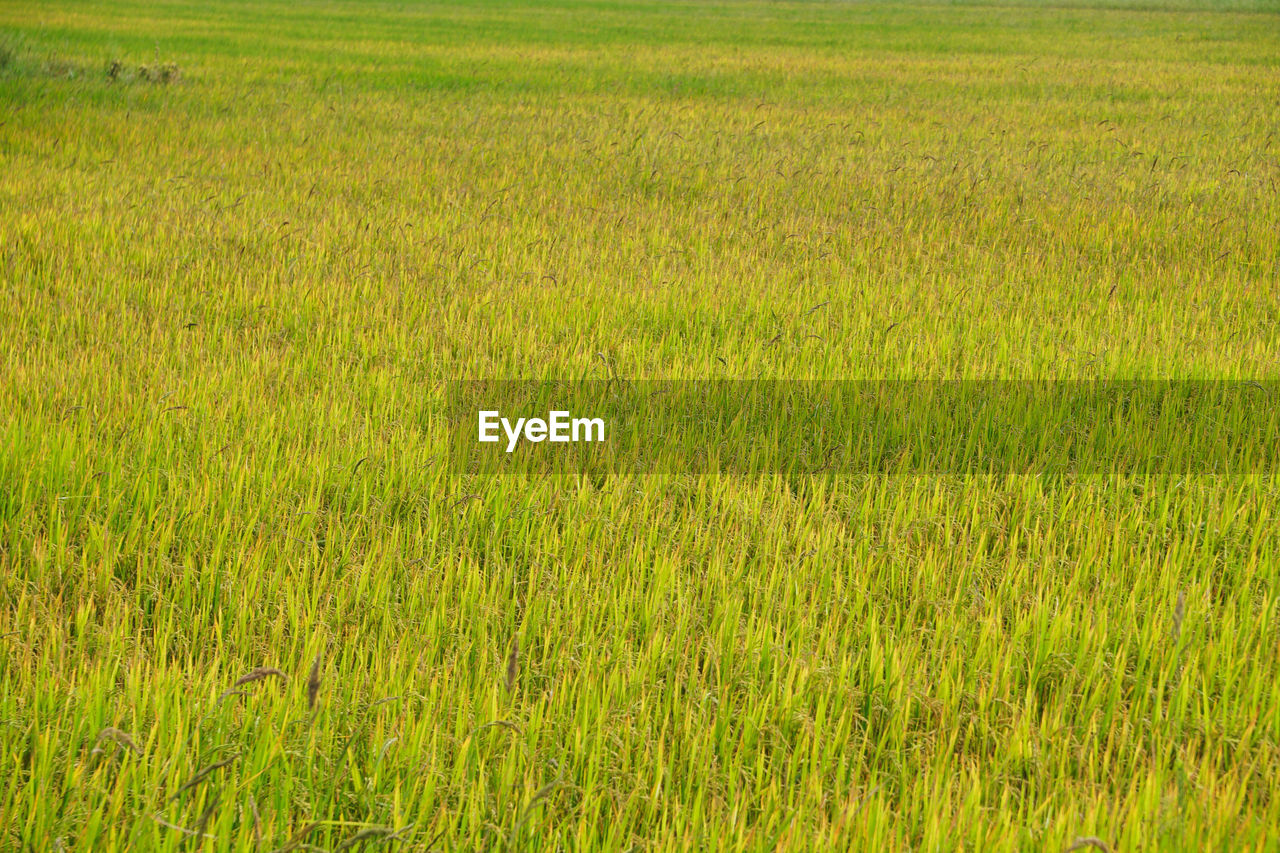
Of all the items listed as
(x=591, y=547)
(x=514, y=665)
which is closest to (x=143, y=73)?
(x=591, y=547)

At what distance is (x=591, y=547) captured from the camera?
119 inches

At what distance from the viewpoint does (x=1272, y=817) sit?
196cm

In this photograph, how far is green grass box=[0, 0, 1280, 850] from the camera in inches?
78.8

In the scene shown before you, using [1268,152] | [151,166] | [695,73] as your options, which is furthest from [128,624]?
[695,73]

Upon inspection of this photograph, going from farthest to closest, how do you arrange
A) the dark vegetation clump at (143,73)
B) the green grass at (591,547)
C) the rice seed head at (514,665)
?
1. the dark vegetation clump at (143,73)
2. the green grass at (591,547)
3. the rice seed head at (514,665)

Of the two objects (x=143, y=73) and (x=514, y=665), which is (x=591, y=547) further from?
(x=143, y=73)

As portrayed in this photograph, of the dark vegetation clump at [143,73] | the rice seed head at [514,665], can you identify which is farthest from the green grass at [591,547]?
the dark vegetation clump at [143,73]

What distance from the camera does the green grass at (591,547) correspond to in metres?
2.00

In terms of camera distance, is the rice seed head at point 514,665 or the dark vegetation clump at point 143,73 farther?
the dark vegetation clump at point 143,73

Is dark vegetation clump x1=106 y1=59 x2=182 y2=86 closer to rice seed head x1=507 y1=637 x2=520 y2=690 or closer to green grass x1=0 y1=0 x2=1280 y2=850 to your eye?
green grass x1=0 y1=0 x2=1280 y2=850

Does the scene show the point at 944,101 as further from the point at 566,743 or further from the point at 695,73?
the point at 566,743

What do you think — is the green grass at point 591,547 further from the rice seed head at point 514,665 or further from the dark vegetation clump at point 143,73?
the dark vegetation clump at point 143,73

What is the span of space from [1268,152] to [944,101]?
17.5 ft


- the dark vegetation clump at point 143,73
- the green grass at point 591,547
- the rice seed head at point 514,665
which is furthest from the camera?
the dark vegetation clump at point 143,73
